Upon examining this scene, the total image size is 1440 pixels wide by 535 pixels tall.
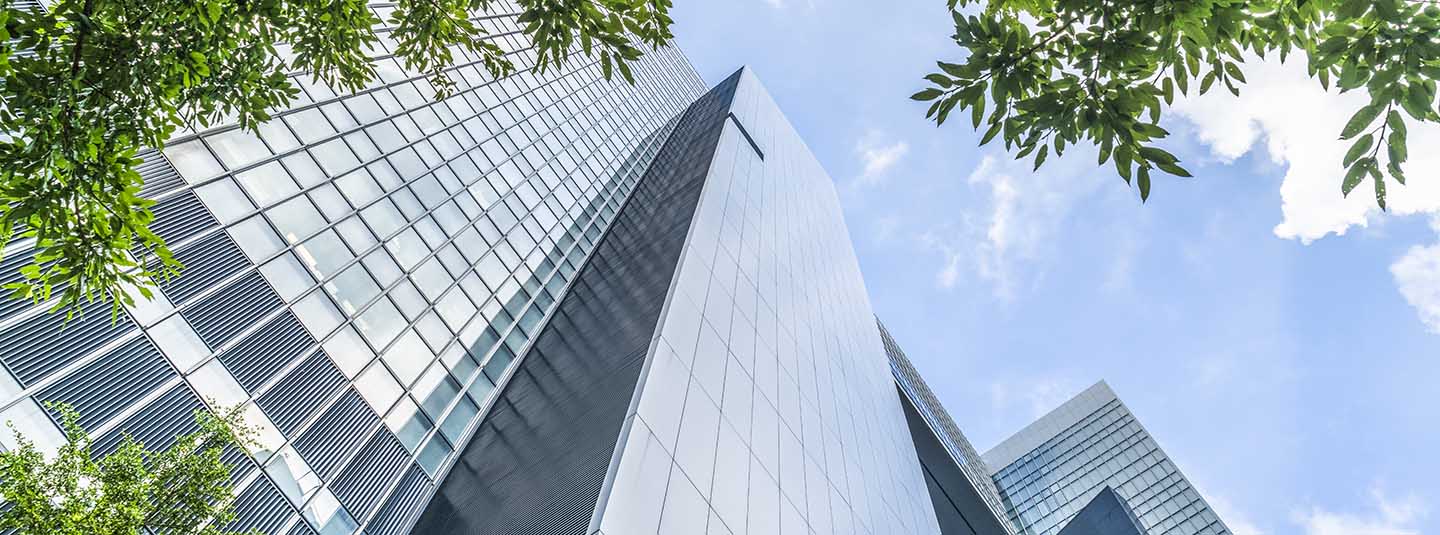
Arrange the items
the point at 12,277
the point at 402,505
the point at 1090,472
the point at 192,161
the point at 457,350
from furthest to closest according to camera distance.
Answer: the point at 1090,472, the point at 457,350, the point at 192,161, the point at 402,505, the point at 12,277

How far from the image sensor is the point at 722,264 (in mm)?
20875

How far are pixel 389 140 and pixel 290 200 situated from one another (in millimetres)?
5845

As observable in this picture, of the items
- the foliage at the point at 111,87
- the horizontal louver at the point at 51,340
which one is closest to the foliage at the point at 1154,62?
the foliage at the point at 111,87

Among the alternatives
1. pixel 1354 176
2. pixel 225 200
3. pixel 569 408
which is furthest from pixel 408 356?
pixel 1354 176

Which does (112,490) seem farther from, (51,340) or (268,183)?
(268,183)

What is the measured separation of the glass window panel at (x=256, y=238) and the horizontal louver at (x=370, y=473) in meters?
4.45

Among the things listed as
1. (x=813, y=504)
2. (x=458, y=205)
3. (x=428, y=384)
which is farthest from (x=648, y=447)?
(x=458, y=205)

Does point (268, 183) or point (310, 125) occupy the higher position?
point (310, 125)

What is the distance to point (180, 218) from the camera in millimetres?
13320

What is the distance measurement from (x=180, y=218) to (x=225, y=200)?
1.30 m

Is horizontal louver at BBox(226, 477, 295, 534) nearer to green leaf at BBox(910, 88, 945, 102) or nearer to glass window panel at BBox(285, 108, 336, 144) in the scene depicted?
glass window panel at BBox(285, 108, 336, 144)

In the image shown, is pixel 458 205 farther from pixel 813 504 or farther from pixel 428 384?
pixel 813 504

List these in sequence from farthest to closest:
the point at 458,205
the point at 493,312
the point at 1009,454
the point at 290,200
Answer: the point at 1009,454 → the point at 458,205 → the point at 493,312 → the point at 290,200

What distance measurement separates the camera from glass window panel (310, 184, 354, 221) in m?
16.9
